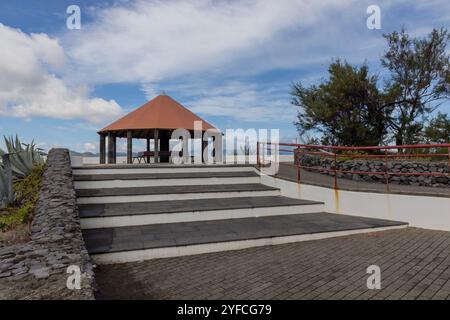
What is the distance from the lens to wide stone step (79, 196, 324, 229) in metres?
5.50

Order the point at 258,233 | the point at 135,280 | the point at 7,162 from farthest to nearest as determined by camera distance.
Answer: the point at 7,162, the point at 258,233, the point at 135,280

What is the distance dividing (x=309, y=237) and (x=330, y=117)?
413 inches

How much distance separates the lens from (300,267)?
13.1 feet

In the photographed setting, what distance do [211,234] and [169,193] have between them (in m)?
2.20

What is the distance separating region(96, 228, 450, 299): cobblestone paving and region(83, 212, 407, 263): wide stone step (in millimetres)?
149

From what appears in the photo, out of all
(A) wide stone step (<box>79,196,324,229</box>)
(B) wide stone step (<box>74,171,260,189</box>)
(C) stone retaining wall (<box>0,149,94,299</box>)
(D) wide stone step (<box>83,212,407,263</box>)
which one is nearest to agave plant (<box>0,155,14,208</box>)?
(B) wide stone step (<box>74,171,260,189</box>)

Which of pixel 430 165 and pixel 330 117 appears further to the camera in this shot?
pixel 330 117

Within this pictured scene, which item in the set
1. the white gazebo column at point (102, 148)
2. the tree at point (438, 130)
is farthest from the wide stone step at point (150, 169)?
the tree at point (438, 130)

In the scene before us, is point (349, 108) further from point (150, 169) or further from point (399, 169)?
point (150, 169)

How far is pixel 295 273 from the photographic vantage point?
3777mm

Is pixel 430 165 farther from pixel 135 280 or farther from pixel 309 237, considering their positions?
pixel 135 280

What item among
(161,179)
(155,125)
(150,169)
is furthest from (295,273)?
(155,125)

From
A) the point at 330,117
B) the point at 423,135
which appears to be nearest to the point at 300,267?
the point at 330,117

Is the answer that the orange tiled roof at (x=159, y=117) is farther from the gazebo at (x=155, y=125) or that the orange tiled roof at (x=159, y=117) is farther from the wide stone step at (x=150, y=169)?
the wide stone step at (x=150, y=169)
